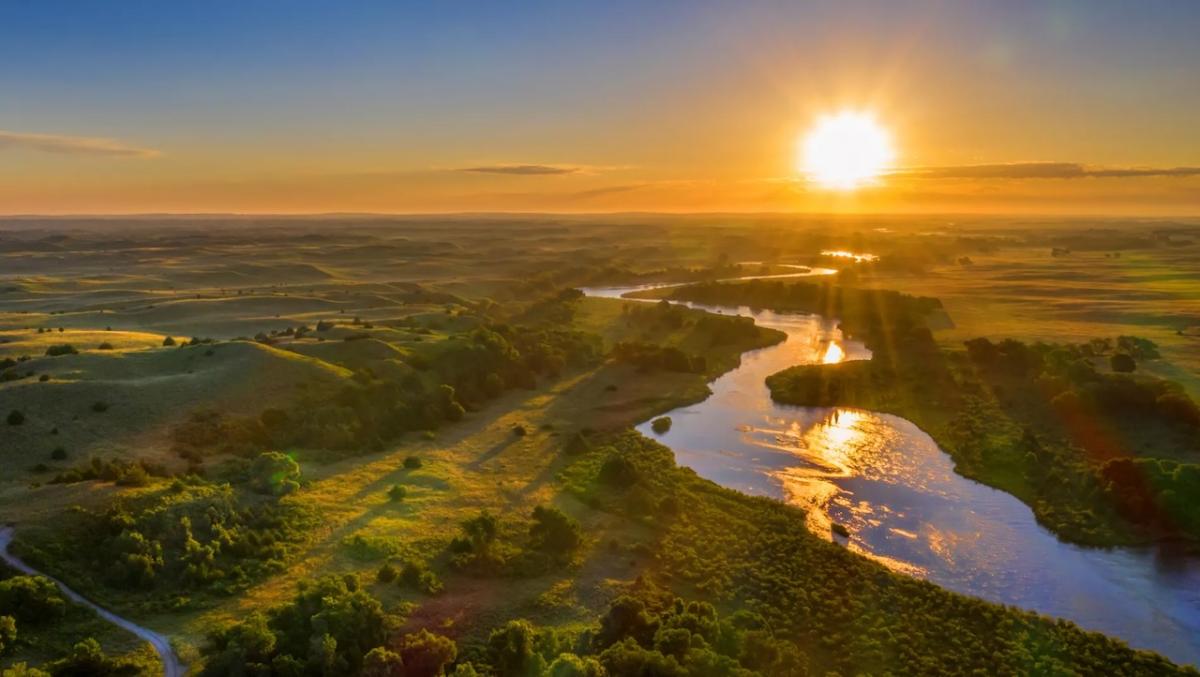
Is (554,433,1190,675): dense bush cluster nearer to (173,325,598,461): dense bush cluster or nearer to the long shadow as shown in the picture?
the long shadow

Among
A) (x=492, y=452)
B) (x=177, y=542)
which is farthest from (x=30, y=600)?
(x=492, y=452)

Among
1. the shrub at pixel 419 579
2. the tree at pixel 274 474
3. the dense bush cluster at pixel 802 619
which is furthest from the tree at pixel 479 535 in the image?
the tree at pixel 274 474

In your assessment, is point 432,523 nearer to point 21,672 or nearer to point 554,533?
point 554,533

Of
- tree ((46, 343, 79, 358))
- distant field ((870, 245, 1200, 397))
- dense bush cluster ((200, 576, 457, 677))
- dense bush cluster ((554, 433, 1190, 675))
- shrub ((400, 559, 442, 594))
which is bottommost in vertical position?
dense bush cluster ((554, 433, 1190, 675))

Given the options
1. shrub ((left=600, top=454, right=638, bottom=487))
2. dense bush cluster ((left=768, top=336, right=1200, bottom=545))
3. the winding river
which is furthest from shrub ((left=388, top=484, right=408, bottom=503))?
dense bush cluster ((left=768, top=336, right=1200, bottom=545))

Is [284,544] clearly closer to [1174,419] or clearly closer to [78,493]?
[78,493]

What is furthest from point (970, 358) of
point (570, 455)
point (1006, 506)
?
point (570, 455)
